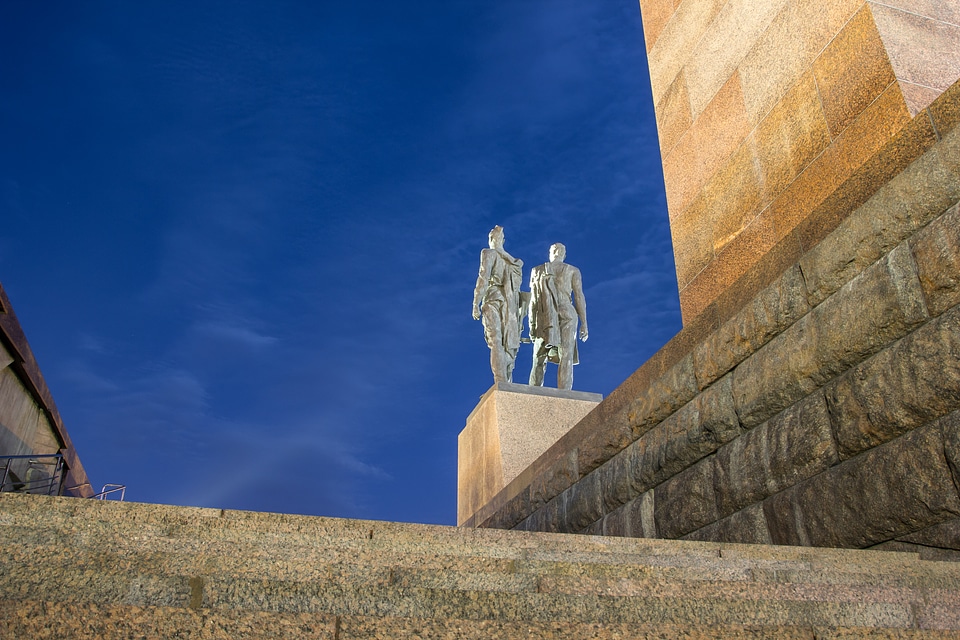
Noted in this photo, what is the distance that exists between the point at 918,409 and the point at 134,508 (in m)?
2.56

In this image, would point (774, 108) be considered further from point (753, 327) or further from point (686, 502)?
point (686, 502)

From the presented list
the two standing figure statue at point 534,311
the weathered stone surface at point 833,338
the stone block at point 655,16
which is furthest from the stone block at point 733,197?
the two standing figure statue at point 534,311

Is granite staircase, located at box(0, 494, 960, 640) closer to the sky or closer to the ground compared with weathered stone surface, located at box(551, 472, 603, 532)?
closer to the ground

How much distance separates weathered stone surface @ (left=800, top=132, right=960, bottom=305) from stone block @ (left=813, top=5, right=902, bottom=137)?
4.19 feet

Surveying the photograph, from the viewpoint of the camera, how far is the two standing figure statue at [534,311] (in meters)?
11.8

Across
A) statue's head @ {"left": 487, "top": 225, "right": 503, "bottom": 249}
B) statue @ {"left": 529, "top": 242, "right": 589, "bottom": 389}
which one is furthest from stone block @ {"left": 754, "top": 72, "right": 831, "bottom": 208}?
statue's head @ {"left": 487, "top": 225, "right": 503, "bottom": 249}

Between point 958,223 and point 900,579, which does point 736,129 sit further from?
point 900,579

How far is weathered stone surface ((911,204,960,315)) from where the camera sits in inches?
106

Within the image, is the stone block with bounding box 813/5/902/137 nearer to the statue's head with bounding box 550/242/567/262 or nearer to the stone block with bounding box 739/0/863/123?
the stone block with bounding box 739/0/863/123

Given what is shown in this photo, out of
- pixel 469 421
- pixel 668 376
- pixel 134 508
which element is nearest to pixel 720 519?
pixel 668 376

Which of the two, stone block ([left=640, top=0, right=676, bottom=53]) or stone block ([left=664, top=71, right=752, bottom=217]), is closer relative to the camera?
stone block ([left=664, top=71, right=752, bottom=217])

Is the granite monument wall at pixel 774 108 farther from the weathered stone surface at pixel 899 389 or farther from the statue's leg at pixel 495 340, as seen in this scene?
the statue's leg at pixel 495 340

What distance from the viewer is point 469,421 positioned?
440 inches

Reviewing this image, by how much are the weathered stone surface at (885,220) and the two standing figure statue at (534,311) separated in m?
7.97
